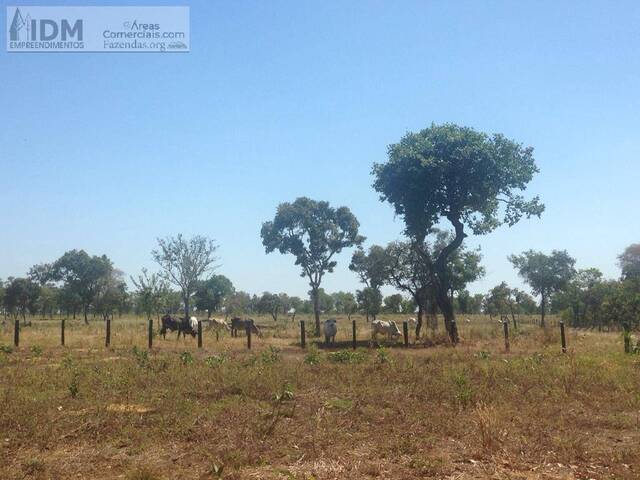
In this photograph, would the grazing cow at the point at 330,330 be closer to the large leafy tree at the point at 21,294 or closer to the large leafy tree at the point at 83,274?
the large leafy tree at the point at 83,274

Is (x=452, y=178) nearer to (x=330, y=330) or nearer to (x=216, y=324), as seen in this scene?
(x=330, y=330)

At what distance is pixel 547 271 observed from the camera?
52.8 metres

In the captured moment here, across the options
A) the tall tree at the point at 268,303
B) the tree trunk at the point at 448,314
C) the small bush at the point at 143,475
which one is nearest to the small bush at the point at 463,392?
the small bush at the point at 143,475

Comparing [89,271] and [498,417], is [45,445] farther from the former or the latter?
[89,271]

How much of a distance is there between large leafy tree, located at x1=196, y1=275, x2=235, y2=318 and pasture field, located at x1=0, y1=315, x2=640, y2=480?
179 ft

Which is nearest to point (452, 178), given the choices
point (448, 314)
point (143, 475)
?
point (448, 314)

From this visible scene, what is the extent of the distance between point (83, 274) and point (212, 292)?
1621 centimetres

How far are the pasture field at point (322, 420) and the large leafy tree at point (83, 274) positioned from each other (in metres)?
55.9

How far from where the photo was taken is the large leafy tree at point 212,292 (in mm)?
69375

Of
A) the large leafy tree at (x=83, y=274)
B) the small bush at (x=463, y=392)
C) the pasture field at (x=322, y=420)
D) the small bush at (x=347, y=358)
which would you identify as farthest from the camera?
the large leafy tree at (x=83, y=274)

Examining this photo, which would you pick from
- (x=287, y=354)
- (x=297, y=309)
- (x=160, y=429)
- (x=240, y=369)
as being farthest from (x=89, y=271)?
(x=160, y=429)

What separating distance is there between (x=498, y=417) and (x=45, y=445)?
23.4 feet

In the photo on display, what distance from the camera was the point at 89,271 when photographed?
6725 centimetres

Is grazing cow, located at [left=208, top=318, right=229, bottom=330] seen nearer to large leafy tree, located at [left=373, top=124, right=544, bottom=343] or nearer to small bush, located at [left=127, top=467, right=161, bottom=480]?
large leafy tree, located at [left=373, top=124, right=544, bottom=343]
